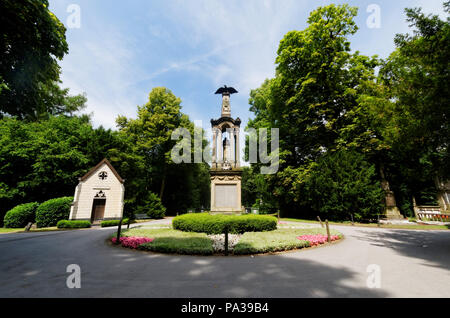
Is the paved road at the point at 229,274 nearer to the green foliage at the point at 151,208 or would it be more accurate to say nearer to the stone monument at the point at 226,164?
the stone monument at the point at 226,164

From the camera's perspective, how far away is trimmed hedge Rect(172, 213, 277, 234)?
36.5ft

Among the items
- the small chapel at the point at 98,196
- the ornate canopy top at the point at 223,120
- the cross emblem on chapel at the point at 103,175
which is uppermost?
the ornate canopy top at the point at 223,120

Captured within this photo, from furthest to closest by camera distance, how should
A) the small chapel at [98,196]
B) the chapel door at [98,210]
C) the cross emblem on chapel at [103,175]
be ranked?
the cross emblem on chapel at [103,175] < the chapel door at [98,210] < the small chapel at [98,196]

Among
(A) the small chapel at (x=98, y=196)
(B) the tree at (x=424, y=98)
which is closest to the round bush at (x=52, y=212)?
(A) the small chapel at (x=98, y=196)

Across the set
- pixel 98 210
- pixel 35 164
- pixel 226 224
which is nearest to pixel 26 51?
pixel 226 224

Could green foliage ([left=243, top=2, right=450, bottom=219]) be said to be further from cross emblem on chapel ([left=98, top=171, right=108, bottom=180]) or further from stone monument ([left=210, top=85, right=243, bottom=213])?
cross emblem on chapel ([left=98, top=171, right=108, bottom=180])

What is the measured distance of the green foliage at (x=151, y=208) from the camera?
86.3 feet

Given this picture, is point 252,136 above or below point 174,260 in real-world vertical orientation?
above

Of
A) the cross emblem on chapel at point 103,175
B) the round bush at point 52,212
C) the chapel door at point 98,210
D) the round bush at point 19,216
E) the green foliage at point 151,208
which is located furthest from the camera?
the green foliage at point 151,208

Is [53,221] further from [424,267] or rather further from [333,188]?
[333,188]

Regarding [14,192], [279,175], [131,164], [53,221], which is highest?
[131,164]

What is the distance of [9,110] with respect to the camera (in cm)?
843
